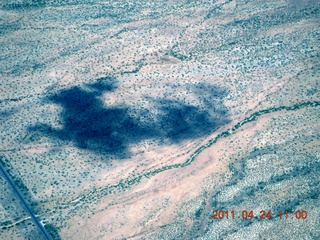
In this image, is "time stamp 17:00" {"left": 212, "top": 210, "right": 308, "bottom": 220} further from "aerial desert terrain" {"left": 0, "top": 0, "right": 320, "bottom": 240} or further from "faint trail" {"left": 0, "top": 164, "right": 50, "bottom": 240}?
"faint trail" {"left": 0, "top": 164, "right": 50, "bottom": 240}

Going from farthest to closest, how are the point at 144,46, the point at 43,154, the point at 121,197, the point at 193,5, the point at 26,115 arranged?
1. the point at 193,5
2. the point at 144,46
3. the point at 26,115
4. the point at 43,154
5. the point at 121,197

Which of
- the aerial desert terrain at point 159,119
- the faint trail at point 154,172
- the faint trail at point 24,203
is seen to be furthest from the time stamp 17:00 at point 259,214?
the faint trail at point 24,203

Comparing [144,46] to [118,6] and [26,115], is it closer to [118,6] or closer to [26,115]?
[118,6]

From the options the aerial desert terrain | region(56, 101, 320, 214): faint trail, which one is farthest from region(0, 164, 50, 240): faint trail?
region(56, 101, 320, 214): faint trail

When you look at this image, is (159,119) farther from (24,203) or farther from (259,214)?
(24,203)

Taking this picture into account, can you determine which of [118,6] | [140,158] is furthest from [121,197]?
[118,6]

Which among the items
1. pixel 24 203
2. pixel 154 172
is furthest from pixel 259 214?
pixel 24 203
